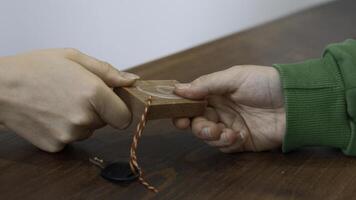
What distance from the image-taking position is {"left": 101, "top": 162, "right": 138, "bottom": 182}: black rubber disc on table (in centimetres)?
52

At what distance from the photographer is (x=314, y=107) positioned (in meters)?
0.59

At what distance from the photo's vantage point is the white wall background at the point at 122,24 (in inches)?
29.8

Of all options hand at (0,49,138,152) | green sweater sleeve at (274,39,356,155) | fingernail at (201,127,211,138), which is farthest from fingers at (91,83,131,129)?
green sweater sleeve at (274,39,356,155)

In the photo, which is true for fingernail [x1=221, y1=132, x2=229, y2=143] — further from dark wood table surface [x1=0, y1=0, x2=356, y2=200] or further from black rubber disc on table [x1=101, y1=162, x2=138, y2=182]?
black rubber disc on table [x1=101, y1=162, x2=138, y2=182]

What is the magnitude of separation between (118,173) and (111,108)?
0.08 metres

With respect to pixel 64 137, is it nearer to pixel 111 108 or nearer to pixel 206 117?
pixel 111 108

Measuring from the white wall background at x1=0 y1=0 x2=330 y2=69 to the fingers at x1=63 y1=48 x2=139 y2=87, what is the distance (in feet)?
0.75

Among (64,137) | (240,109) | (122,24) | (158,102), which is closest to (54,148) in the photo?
(64,137)

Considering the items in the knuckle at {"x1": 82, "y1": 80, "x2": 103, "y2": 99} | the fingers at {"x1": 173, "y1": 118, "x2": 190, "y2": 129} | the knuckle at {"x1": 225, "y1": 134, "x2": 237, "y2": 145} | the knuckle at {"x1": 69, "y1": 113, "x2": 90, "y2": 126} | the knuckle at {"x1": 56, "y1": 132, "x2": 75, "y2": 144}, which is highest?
the knuckle at {"x1": 82, "y1": 80, "x2": 103, "y2": 99}

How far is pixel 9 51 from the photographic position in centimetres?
75

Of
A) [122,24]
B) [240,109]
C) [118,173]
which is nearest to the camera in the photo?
[118,173]

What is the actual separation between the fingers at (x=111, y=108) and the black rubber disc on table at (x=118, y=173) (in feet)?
0.19

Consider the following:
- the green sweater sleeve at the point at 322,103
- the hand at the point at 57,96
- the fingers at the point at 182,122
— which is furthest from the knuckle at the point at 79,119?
the green sweater sleeve at the point at 322,103

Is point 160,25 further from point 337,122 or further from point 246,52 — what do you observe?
point 337,122
